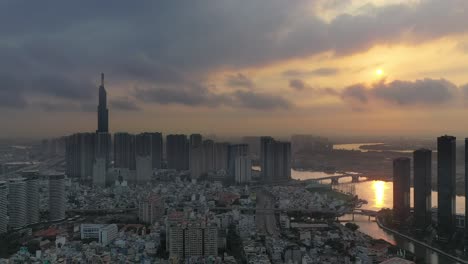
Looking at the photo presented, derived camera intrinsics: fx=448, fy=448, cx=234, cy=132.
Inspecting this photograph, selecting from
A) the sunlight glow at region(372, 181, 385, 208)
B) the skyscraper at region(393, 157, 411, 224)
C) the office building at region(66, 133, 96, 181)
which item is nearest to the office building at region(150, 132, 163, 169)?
the office building at region(66, 133, 96, 181)

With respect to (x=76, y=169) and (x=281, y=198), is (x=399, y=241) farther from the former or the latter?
(x=76, y=169)

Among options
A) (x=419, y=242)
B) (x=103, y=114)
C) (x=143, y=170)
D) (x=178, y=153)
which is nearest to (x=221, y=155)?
(x=178, y=153)

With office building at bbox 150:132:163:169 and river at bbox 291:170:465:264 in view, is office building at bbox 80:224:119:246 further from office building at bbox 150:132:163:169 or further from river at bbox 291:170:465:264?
office building at bbox 150:132:163:169

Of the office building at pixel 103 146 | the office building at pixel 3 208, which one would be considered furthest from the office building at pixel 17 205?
the office building at pixel 103 146

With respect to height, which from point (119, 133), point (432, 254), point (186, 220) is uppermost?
point (119, 133)

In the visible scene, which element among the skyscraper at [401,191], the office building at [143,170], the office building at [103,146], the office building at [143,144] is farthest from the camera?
the office building at [143,144]

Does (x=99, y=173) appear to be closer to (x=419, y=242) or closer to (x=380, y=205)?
(x=380, y=205)

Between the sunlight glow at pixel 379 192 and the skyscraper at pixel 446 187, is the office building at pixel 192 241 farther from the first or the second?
the sunlight glow at pixel 379 192

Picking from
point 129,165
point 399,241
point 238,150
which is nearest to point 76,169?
point 129,165
